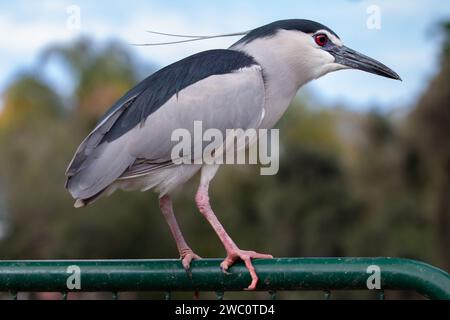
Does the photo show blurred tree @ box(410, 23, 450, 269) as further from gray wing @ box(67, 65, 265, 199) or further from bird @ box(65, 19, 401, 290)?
gray wing @ box(67, 65, 265, 199)

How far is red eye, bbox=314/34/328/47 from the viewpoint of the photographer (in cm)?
436

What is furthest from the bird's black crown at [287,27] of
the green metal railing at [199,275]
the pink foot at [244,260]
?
the green metal railing at [199,275]

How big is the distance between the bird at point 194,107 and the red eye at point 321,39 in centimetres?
1

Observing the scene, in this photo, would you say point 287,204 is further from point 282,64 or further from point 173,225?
point 173,225

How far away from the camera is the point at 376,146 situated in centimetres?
Answer: 1766

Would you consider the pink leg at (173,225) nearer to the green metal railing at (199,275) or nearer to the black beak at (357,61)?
the green metal railing at (199,275)

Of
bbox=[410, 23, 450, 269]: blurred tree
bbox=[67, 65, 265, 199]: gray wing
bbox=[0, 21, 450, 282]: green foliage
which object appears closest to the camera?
bbox=[67, 65, 265, 199]: gray wing

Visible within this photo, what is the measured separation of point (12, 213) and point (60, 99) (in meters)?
13.7

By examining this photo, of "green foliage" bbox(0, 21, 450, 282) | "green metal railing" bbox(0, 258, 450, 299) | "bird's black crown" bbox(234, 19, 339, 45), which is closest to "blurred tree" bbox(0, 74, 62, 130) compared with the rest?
"green foliage" bbox(0, 21, 450, 282)

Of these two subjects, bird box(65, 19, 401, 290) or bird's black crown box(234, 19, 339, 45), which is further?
bird's black crown box(234, 19, 339, 45)

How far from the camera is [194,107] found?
4.03 meters

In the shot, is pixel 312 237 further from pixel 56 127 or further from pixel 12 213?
pixel 56 127

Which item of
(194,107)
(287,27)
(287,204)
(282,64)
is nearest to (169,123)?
(194,107)

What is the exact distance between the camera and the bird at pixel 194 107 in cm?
389
